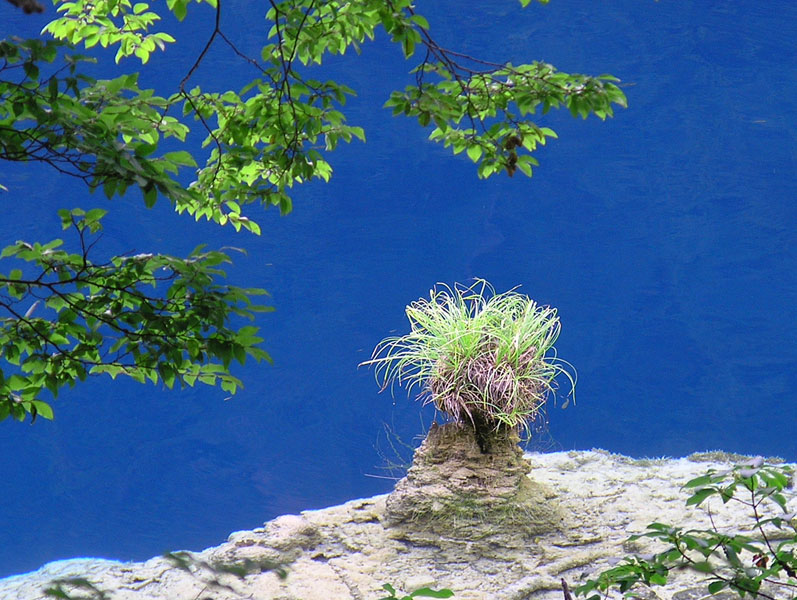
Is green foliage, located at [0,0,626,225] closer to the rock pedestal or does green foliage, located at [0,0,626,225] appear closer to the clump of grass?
the clump of grass

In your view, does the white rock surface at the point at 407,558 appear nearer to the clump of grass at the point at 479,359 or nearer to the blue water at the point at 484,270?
the clump of grass at the point at 479,359

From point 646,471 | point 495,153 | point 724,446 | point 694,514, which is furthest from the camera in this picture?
point 724,446

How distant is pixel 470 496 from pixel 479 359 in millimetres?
598

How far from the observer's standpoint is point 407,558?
138 inches

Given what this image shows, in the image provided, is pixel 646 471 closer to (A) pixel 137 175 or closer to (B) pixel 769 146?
(B) pixel 769 146

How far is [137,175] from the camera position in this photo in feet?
4.19

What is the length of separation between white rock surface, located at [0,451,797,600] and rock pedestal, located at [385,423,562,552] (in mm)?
53

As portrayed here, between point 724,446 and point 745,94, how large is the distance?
103 inches

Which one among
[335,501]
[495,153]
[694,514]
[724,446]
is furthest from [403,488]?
[724,446]

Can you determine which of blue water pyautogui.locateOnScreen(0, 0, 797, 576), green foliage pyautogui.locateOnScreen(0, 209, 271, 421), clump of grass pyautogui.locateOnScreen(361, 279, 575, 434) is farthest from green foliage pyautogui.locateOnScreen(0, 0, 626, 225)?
blue water pyautogui.locateOnScreen(0, 0, 797, 576)

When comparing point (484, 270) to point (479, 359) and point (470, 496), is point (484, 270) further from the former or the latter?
point (470, 496)

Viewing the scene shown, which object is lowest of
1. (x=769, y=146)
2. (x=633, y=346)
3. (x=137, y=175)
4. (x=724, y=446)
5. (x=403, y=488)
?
(x=137, y=175)

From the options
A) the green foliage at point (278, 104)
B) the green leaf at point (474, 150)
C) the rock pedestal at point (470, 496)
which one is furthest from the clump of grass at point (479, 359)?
the green leaf at point (474, 150)

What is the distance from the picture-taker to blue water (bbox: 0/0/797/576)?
6.05m
